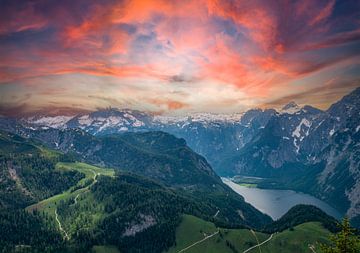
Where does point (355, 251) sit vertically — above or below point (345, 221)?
below
